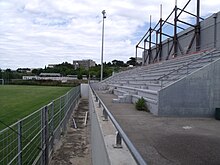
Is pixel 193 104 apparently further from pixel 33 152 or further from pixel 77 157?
pixel 33 152

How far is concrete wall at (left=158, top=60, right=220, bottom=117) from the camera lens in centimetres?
1180

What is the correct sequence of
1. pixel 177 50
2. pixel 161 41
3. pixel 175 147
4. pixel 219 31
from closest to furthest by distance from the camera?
pixel 175 147, pixel 219 31, pixel 177 50, pixel 161 41

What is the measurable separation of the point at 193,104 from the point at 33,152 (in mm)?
6823

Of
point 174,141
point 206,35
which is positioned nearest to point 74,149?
point 174,141

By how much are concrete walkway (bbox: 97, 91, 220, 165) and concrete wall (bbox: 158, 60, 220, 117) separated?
1611mm

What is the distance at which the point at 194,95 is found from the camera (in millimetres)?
12039

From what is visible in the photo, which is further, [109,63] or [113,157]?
[109,63]

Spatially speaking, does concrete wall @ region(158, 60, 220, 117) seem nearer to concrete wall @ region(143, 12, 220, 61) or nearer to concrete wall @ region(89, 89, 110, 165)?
concrete wall @ region(89, 89, 110, 165)

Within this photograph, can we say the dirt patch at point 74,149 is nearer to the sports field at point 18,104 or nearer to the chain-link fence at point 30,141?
the chain-link fence at point 30,141

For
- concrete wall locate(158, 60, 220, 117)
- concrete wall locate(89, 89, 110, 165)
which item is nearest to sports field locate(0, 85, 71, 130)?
concrete wall locate(89, 89, 110, 165)

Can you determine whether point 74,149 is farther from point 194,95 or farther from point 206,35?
point 206,35

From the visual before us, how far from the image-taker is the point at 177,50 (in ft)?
125

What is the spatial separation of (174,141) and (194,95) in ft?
18.0

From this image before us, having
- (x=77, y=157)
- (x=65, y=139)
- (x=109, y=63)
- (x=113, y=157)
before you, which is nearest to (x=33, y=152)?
(x=77, y=157)
